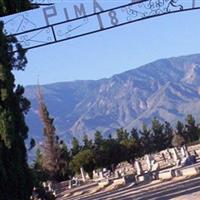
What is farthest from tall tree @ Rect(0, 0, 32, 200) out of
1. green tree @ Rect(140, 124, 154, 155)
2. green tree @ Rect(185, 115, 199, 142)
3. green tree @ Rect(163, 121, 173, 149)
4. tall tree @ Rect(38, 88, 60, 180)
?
green tree @ Rect(185, 115, 199, 142)

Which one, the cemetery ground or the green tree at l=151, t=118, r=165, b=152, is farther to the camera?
the green tree at l=151, t=118, r=165, b=152

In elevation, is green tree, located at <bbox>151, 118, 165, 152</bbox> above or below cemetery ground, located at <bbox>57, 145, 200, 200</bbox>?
below

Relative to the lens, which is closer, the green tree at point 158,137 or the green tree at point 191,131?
the green tree at point 158,137

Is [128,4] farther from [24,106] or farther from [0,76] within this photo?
[24,106]

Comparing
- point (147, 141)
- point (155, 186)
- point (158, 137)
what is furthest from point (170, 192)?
point (158, 137)

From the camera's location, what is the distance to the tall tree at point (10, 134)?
38.8 ft

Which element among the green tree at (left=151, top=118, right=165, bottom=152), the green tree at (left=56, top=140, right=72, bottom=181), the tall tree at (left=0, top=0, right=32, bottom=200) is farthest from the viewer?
the green tree at (left=151, top=118, right=165, bottom=152)

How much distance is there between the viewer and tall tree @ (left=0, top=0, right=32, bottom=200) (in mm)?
11820

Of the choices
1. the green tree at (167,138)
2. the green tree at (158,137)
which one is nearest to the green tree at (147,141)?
the green tree at (158,137)

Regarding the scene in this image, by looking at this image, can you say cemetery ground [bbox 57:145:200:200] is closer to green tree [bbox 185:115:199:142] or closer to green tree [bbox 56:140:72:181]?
green tree [bbox 56:140:72:181]

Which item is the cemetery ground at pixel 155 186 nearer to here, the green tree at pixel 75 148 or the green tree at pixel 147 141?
the green tree at pixel 75 148

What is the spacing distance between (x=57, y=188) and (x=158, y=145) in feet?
112

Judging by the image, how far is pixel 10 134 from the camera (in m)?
11.9

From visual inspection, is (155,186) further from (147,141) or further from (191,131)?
(191,131)
